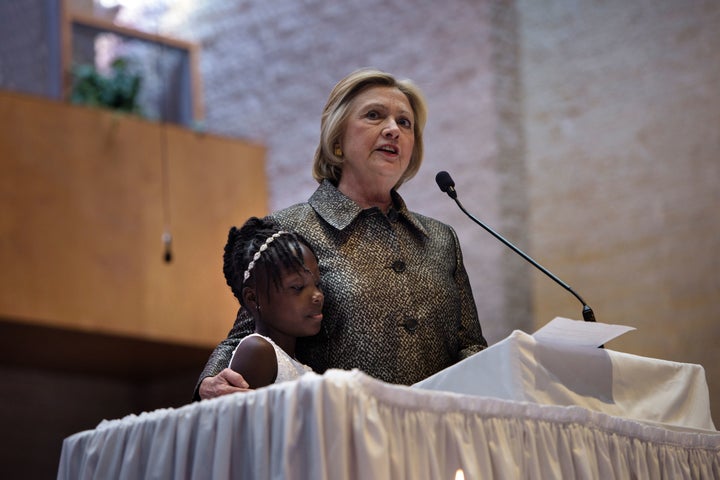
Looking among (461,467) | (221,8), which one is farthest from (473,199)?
(461,467)

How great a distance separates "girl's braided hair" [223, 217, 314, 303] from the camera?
272cm

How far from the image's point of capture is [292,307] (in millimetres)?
2713

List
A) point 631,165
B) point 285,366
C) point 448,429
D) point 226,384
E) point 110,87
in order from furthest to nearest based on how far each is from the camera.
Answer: point 110,87 < point 631,165 < point 285,366 < point 226,384 < point 448,429

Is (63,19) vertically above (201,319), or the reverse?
(63,19)

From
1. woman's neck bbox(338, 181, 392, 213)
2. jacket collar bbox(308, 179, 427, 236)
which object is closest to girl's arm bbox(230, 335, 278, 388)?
jacket collar bbox(308, 179, 427, 236)

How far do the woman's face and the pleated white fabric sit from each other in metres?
0.88

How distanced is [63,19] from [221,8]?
1.38 meters

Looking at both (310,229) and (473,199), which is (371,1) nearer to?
(473,199)

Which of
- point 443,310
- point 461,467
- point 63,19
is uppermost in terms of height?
point 63,19

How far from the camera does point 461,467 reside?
2.25m

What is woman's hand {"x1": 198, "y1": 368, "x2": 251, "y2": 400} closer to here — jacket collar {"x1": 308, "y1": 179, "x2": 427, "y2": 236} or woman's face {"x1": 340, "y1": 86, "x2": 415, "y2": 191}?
jacket collar {"x1": 308, "y1": 179, "x2": 427, "y2": 236}

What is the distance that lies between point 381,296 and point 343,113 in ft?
1.69

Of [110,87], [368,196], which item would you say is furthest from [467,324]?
[110,87]

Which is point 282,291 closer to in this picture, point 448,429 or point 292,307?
point 292,307
